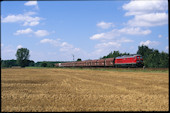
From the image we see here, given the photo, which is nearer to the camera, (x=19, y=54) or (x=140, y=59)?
(x=140, y=59)

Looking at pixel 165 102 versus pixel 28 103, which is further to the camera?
pixel 165 102

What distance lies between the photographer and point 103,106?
37.2 ft

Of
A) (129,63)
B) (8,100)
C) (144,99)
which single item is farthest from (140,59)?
(8,100)

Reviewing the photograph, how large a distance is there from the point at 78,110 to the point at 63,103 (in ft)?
5.70

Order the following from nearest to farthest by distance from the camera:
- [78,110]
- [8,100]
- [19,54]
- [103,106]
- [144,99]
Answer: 1. [78,110]
2. [103,106]
3. [8,100]
4. [144,99]
5. [19,54]

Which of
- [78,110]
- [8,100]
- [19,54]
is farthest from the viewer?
[19,54]

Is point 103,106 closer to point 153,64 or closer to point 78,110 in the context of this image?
point 78,110

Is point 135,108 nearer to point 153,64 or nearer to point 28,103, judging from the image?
point 28,103

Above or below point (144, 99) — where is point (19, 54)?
above

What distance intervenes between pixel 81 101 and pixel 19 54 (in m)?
66.8

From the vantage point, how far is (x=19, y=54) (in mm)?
75312

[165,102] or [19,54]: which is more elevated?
[19,54]

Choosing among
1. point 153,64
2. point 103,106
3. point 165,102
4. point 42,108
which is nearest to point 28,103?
point 42,108

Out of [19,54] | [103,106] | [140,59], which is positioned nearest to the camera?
[103,106]
